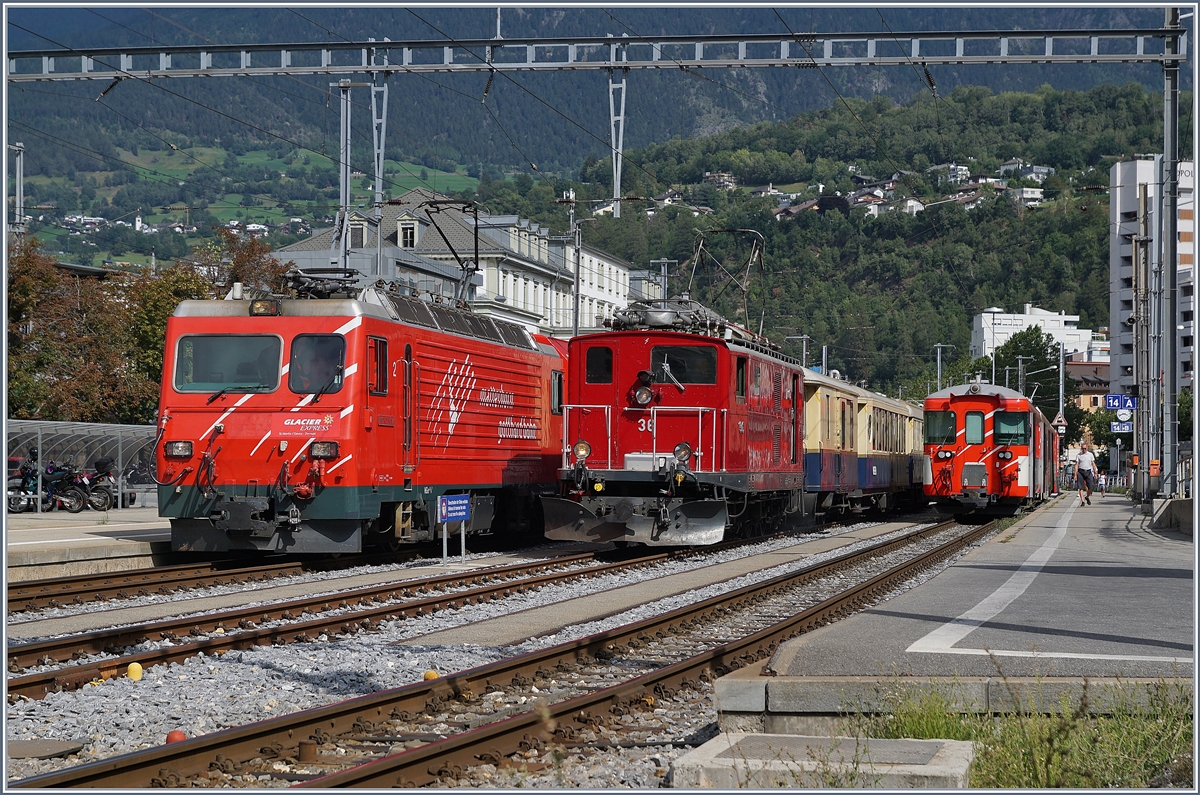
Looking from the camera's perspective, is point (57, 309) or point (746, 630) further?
point (57, 309)

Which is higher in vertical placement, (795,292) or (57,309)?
(795,292)

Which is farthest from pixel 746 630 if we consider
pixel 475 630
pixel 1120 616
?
pixel 1120 616

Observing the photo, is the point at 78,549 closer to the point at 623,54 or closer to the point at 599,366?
the point at 599,366

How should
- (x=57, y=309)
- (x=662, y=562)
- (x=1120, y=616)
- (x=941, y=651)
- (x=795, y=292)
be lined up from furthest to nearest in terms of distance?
(x=795, y=292), (x=57, y=309), (x=662, y=562), (x=1120, y=616), (x=941, y=651)

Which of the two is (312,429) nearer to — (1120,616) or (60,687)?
(60,687)

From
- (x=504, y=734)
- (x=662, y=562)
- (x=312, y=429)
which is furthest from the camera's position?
(x=662, y=562)

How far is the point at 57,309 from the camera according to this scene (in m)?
37.0

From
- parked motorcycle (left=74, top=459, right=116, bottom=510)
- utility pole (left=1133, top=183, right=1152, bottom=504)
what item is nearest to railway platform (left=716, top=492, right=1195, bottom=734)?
parked motorcycle (left=74, top=459, right=116, bottom=510)

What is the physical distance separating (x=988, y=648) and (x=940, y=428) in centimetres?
2344

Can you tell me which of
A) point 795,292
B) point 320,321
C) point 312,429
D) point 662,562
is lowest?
point 662,562

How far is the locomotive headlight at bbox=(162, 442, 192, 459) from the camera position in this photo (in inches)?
653

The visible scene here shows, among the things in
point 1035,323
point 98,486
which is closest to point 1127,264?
point 1035,323

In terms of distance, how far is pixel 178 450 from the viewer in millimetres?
16609

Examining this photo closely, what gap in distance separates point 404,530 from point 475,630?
256 inches
